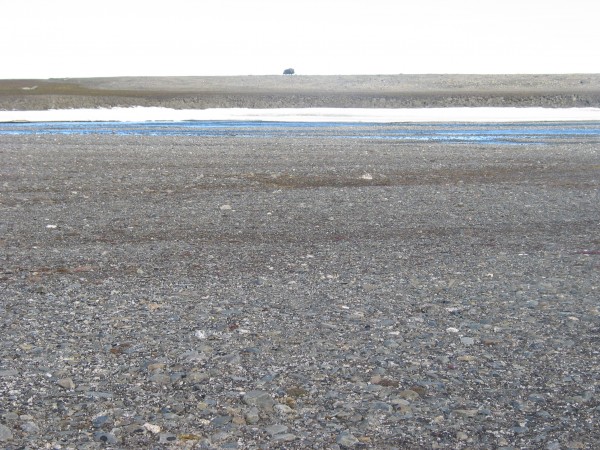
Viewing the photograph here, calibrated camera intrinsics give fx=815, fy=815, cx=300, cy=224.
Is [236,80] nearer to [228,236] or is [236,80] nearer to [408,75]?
[408,75]

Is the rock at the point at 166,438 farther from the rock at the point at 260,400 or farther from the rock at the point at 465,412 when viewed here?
the rock at the point at 465,412

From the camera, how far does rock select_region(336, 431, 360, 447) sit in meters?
4.32

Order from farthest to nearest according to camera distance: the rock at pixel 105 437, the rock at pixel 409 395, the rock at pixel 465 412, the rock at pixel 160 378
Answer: the rock at pixel 160 378 → the rock at pixel 409 395 → the rock at pixel 465 412 → the rock at pixel 105 437

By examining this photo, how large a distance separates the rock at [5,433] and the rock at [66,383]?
0.61m

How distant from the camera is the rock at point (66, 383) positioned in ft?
16.5

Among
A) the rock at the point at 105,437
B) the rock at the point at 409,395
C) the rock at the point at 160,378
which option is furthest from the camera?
the rock at the point at 160,378

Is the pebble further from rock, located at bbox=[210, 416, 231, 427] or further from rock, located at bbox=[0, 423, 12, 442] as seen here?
rock, located at bbox=[0, 423, 12, 442]

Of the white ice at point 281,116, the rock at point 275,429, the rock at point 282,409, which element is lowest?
the rock at point 275,429

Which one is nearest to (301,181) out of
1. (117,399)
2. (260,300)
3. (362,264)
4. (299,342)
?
(362,264)

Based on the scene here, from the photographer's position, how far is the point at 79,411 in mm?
4668

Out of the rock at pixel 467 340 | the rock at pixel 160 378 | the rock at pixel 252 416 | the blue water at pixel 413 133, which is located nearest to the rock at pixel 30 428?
the rock at pixel 160 378

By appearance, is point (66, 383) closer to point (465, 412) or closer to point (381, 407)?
point (381, 407)

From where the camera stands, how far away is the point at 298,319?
21.7ft

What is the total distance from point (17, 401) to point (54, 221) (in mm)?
6973
